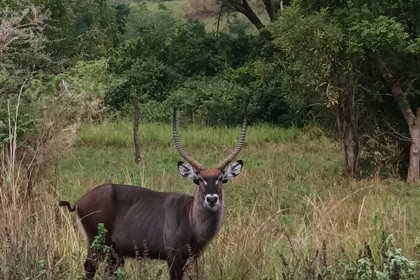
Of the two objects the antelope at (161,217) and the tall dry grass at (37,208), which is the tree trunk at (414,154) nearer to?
the tall dry grass at (37,208)

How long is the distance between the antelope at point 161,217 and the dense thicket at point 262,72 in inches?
68.4

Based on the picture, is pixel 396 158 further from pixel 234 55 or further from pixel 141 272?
pixel 234 55

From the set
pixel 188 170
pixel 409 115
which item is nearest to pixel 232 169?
pixel 188 170

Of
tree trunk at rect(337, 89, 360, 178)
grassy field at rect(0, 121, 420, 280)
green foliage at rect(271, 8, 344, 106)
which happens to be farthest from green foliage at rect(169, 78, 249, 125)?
green foliage at rect(271, 8, 344, 106)

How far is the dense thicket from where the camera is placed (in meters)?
13.9

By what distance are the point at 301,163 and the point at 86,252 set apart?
12.1 m

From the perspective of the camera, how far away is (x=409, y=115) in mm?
15266

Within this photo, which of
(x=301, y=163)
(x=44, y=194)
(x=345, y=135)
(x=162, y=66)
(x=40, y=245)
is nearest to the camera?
(x=40, y=245)

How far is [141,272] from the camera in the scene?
16.3 feet

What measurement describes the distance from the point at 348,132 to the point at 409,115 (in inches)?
52.0

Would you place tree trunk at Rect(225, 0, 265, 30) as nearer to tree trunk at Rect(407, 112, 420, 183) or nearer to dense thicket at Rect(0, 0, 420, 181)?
dense thicket at Rect(0, 0, 420, 181)

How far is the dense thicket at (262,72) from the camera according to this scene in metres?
13.9

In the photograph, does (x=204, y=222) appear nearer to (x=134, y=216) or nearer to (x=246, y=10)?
(x=134, y=216)

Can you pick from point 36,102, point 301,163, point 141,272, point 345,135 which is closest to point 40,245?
point 141,272
